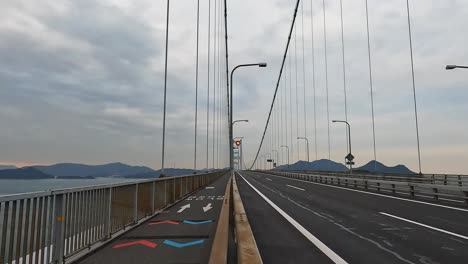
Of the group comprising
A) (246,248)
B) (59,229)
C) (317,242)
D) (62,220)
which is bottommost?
(317,242)

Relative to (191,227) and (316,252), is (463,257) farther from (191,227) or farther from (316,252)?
(191,227)

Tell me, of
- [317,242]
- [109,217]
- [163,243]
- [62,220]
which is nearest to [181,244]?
[163,243]

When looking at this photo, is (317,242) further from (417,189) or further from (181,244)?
(417,189)

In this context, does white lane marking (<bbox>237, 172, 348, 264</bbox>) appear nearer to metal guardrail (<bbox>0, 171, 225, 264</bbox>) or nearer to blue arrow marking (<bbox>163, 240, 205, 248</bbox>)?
blue arrow marking (<bbox>163, 240, 205, 248</bbox>)

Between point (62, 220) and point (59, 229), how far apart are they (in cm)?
14

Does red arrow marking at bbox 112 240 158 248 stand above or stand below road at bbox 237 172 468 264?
above

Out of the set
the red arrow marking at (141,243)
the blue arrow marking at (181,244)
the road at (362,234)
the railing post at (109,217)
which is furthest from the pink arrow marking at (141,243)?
the road at (362,234)

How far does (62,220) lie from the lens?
5.59 metres

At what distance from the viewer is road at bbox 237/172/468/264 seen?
6.54m

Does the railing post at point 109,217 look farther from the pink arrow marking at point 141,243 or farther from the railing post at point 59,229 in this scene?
the railing post at point 59,229

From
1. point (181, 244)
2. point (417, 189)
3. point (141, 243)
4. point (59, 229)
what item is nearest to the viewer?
point (59, 229)

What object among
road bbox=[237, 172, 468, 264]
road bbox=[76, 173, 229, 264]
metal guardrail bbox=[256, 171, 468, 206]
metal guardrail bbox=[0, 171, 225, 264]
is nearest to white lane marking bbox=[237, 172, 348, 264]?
road bbox=[237, 172, 468, 264]

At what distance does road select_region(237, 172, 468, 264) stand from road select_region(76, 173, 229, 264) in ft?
4.07

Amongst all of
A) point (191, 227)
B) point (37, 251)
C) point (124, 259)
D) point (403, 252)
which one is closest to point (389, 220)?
point (403, 252)
